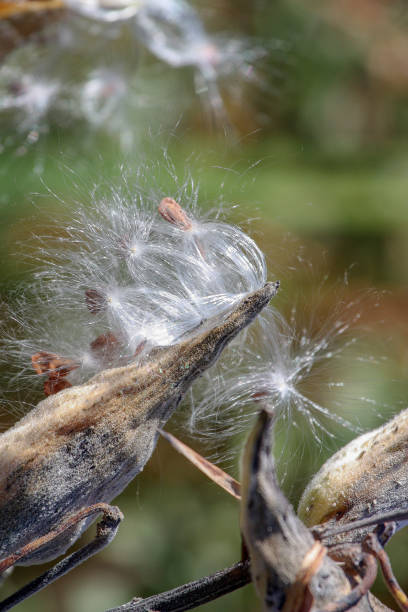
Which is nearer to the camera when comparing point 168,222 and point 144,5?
point 168,222

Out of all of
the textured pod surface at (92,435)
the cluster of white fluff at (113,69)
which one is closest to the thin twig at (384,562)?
the textured pod surface at (92,435)

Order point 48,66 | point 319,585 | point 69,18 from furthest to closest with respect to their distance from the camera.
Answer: point 48,66 → point 69,18 → point 319,585

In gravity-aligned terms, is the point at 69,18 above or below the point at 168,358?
above

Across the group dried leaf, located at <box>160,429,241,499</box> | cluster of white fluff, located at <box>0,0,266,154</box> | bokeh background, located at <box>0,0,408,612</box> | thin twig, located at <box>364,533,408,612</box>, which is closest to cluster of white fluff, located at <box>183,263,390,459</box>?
bokeh background, located at <box>0,0,408,612</box>

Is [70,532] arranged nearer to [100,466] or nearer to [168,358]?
[100,466]

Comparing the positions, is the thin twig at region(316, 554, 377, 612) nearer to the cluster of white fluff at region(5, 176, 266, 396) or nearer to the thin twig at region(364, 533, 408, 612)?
the thin twig at region(364, 533, 408, 612)

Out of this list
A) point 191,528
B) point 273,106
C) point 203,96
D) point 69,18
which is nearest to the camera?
point 69,18

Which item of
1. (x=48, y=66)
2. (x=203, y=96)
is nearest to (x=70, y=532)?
(x=48, y=66)
